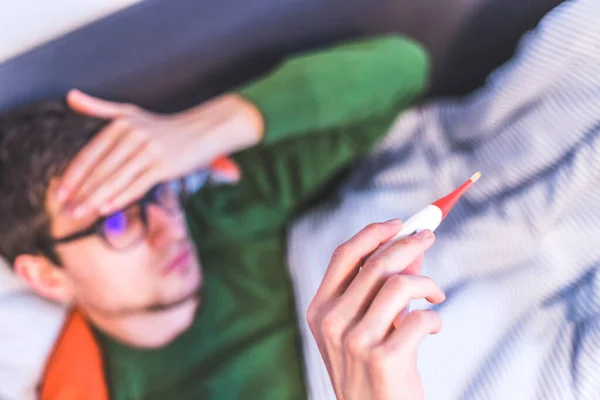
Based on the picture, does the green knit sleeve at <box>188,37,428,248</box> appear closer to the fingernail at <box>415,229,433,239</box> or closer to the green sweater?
the green sweater

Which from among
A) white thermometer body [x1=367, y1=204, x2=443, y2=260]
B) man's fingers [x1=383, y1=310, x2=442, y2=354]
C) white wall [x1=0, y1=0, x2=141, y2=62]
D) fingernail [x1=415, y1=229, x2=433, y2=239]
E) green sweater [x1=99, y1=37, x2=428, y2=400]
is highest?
white wall [x1=0, y1=0, x2=141, y2=62]

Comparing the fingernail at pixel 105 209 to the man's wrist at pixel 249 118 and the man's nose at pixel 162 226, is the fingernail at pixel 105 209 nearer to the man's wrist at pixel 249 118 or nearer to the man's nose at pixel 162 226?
the man's nose at pixel 162 226

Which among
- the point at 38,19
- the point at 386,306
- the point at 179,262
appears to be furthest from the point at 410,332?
the point at 38,19

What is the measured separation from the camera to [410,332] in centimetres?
28

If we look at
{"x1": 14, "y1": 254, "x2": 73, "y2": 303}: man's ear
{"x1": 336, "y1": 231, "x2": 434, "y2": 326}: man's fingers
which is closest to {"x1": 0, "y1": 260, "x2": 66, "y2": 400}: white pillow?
{"x1": 14, "y1": 254, "x2": 73, "y2": 303}: man's ear

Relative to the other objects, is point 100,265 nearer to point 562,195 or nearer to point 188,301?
point 188,301

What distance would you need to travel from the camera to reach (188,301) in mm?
433

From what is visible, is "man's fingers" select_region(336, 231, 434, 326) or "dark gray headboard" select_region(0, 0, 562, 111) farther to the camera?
"dark gray headboard" select_region(0, 0, 562, 111)

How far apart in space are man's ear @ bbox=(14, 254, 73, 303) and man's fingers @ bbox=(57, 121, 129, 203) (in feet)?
0.17

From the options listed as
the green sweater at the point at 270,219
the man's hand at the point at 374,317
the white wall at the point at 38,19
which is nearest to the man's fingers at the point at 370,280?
the man's hand at the point at 374,317

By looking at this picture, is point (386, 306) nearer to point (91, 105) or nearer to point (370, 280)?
point (370, 280)

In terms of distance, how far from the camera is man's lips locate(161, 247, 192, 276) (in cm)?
42

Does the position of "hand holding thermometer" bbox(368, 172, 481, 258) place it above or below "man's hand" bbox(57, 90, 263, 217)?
below

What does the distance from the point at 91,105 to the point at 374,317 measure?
28cm
